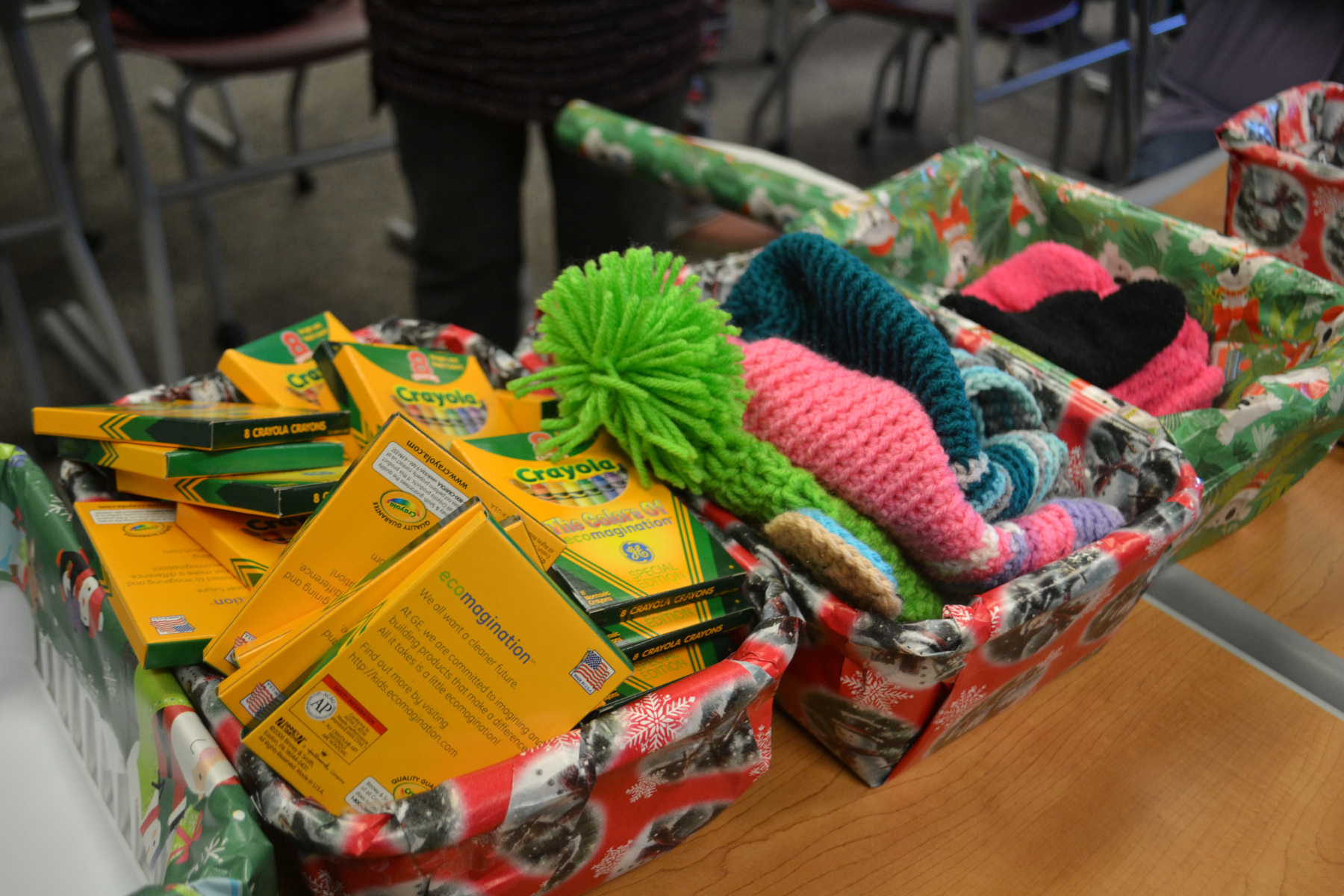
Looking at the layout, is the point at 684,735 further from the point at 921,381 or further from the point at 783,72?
the point at 783,72

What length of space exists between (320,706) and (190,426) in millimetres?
177

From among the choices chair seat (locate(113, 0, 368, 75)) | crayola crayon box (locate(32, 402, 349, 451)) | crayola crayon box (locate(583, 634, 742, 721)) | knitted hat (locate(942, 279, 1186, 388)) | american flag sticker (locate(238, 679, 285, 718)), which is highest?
chair seat (locate(113, 0, 368, 75))

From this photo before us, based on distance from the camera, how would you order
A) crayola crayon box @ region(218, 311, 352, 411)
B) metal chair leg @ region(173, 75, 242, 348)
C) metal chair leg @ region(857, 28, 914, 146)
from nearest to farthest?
crayola crayon box @ region(218, 311, 352, 411) < metal chair leg @ region(173, 75, 242, 348) < metal chair leg @ region(857, 28, 914, 146)

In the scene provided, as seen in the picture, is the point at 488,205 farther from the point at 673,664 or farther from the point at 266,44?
the point at 673,664

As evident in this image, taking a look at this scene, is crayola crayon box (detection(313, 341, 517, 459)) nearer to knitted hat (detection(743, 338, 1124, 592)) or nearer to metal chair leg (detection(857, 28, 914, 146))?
knitted hat (detection(743, 338, 1124, 592))

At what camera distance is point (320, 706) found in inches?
14.0


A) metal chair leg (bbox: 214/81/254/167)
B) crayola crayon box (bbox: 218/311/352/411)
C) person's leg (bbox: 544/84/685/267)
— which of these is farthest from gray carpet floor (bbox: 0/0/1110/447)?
crayola crayon box (bbox: 218/311/352/411)

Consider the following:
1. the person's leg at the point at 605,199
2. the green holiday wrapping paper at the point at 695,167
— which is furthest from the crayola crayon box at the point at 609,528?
the person's leg at the point at 605,199

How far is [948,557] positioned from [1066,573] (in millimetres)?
54

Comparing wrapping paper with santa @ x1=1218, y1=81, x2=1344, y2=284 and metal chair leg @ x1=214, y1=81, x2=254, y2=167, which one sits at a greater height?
wrapping paper with santa @ x1=1218, y1=81, x2=1344, y2=284

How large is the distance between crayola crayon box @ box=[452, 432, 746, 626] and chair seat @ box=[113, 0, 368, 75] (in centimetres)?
122

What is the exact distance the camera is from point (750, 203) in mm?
796

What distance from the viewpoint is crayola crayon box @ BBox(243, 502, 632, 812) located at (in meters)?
0.36

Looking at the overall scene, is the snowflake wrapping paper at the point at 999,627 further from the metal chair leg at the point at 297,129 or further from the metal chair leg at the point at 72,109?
the metal chair leg at the point at 297,129
